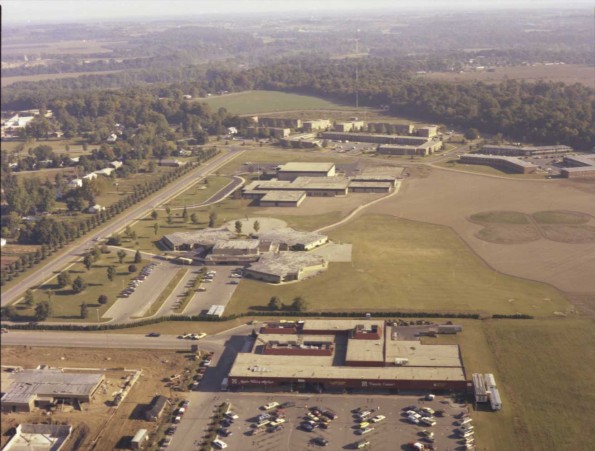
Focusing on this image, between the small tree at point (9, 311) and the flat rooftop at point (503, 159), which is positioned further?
the flat rooftop at point (503, 159)

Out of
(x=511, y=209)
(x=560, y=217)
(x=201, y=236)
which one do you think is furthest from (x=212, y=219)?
(x=560, y=217)

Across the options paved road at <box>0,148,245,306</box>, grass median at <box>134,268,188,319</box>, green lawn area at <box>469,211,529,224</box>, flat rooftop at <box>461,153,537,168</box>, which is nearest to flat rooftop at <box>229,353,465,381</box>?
grass median at <box>134,268,188,319</box>

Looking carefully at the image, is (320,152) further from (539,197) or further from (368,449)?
(368,449)

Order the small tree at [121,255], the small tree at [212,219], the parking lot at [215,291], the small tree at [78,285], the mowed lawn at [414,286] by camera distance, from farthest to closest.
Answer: the small tree at [212,219] → the small tree at [121,255] → the small tree at [78,285] → the parking lot at [215,291] → the mowed lawn at [414,286]

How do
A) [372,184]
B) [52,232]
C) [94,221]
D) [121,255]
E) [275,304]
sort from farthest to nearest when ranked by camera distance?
[372,184], [94,221], [52,232], [121,255], [275,304]

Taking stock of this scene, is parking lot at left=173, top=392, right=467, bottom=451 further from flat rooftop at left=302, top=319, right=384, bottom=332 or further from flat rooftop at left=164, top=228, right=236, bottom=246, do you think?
flat rooftop at left=164, top=228, right=236, bottom=246

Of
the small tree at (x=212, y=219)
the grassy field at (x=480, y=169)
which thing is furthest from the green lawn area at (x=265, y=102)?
the small tree at (x=212, y=219)

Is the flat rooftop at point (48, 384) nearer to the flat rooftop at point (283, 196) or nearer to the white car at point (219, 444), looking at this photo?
the white car at point (219, 444)

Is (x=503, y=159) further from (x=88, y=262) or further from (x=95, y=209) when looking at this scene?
(x=88, y=262)
